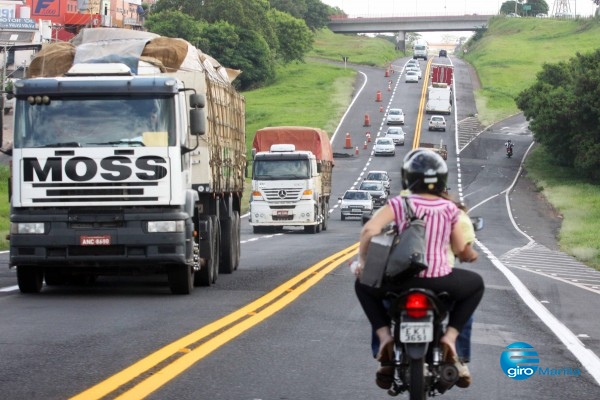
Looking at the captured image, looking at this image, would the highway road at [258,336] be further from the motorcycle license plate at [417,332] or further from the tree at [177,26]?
the tree at [177,26]

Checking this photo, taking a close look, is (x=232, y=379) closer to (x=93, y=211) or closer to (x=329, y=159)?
(x=93, y=211)

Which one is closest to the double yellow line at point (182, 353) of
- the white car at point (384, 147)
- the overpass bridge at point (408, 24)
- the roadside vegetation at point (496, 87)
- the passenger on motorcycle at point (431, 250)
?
the passenger on motorcycle at point (431, 250)

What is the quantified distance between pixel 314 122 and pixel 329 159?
183ft

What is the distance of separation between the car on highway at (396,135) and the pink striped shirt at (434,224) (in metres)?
85.8

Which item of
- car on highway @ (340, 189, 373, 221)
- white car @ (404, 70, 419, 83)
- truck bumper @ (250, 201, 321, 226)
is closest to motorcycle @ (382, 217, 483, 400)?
truck bumper @ (250, 201, 321, 226)

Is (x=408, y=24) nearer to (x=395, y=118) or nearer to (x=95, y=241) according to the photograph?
(x=395, y=118)

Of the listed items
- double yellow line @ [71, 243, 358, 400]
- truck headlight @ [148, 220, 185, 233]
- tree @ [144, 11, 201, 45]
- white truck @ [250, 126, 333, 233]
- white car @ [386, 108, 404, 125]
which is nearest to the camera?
double yellow line @ [71, 243, 358, 400]

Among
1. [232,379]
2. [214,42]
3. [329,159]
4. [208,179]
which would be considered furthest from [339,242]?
[214,42]

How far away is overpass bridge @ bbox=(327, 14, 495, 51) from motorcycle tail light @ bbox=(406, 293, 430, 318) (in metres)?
177

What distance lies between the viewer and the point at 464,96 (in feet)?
420

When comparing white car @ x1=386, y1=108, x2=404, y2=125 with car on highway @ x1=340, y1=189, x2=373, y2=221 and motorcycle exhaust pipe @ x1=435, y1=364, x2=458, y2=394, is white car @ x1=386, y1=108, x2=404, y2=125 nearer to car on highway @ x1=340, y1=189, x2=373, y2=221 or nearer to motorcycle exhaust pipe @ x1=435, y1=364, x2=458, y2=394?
car on highway @ x1=340, y1=189, x2=373, y2=221

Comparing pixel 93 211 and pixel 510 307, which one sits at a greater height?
pixel 93 211

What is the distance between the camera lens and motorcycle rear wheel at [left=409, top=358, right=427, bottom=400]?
26.0ft

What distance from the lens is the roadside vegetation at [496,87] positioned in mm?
58894
